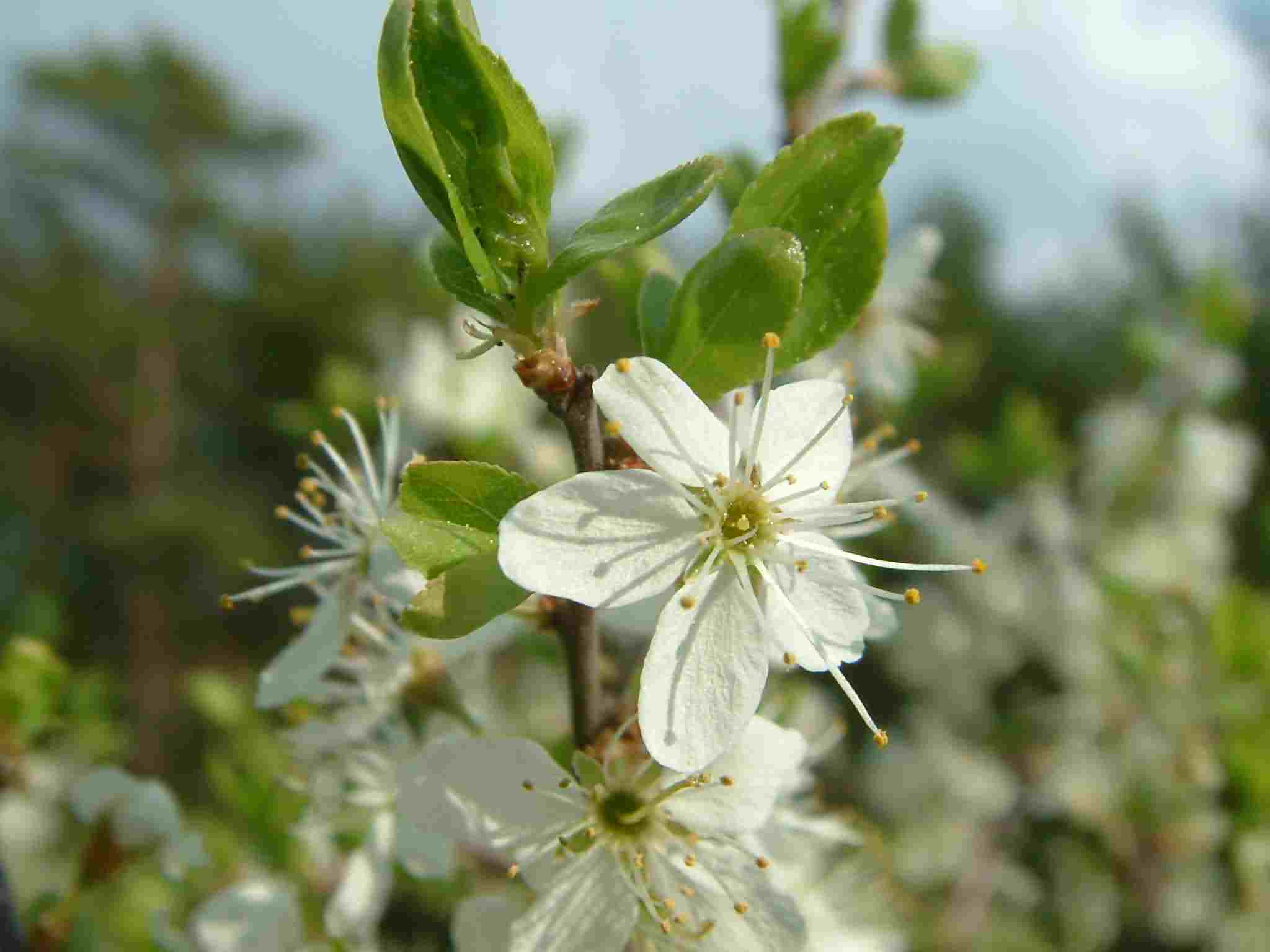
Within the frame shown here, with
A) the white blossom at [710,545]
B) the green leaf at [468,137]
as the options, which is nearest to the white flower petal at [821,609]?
the white blossom at [710,545]

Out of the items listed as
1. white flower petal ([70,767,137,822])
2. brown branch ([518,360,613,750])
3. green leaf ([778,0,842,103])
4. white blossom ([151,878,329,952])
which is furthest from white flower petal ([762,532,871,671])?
green leaf ([778,0,842,103])

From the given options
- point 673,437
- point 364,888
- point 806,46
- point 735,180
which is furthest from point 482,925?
point 806,46

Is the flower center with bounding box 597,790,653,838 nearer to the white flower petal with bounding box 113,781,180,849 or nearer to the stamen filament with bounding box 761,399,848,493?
the stamen filament with bounding box 761,399,848,493

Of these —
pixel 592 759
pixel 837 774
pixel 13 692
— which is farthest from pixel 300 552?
pixel 837 774

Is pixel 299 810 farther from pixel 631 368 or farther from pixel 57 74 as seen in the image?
pixel 57 74

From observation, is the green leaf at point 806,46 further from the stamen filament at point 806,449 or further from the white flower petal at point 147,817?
the white flower petal at point 147,817
